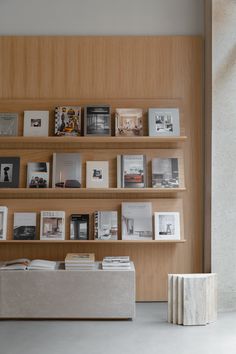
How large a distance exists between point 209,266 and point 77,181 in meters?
1.53

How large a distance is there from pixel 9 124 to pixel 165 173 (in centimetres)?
164

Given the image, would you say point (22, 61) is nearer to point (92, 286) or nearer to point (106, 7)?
point (106, 7)

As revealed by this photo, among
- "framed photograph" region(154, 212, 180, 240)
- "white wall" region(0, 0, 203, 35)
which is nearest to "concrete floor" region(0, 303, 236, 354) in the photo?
"framed photograph" region(154, 212, 180, 240)

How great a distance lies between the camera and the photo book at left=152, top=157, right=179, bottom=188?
5.56 meters

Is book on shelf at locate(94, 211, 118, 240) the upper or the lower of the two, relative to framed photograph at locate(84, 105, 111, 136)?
lower

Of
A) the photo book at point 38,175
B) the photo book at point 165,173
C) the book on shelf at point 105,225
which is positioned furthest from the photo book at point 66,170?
the photo book at point 165,173

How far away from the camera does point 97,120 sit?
557 cm

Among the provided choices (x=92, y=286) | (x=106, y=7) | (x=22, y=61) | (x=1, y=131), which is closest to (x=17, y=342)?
(x=92, y=286)

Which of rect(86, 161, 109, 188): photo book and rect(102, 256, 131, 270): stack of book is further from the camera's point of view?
rect(86, 161, 109, 188): photo book

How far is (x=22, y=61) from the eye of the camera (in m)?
5.70

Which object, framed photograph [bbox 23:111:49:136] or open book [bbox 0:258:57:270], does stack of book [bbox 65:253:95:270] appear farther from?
framed photograph [bbox 23:111:49:136]

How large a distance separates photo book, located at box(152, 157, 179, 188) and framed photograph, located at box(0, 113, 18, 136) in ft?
4.70

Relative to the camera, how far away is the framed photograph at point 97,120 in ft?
18.2

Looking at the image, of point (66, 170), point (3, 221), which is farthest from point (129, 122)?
point (3, 221)
